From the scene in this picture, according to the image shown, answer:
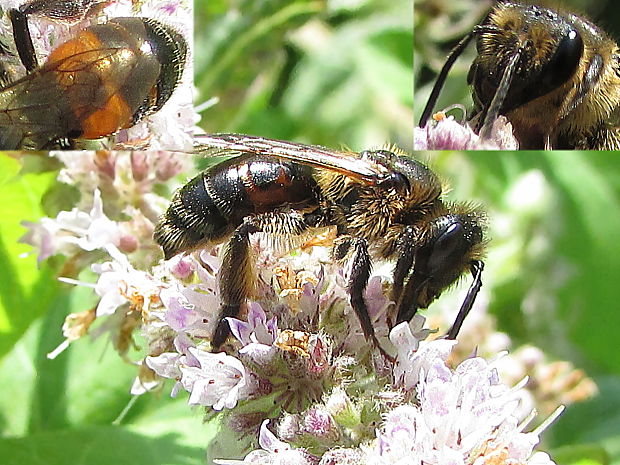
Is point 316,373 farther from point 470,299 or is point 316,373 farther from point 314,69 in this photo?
point 314,69

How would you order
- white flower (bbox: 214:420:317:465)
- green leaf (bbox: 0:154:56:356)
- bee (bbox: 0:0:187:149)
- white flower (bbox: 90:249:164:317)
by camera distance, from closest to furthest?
white flower (bbox: 214:420:317:465)
white flower (bbox: 90:249:164:317)
bee (bbox: 0:0:187:149)
green leaf (bbox: 0:154:56:356)

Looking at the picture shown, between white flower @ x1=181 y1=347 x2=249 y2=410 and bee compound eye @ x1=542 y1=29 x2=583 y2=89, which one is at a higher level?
bee compound eye @ x1=542 y1=29 x2=583 y2=89

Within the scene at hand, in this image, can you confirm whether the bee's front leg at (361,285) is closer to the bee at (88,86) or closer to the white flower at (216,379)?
the white flower at (216,379)

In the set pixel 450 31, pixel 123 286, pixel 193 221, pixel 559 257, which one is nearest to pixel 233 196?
pixel 193 221

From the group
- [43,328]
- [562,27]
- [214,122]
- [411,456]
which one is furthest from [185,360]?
[214,122]

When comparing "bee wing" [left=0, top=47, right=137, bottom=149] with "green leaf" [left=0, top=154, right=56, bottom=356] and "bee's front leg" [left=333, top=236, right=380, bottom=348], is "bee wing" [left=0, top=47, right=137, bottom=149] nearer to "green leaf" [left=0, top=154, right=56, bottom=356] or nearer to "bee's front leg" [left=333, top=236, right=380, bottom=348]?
"green leaf" [left=0, top=154, right=56, bottom=356]

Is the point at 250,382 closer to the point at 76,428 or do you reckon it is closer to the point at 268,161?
the point at 268,161

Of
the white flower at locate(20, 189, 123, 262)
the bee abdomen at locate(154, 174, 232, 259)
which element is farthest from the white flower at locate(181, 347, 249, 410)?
the white flower at locate(20, 189, 123, 262)

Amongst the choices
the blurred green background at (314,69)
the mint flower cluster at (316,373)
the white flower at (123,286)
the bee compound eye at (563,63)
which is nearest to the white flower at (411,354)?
the mint flower cluster at (316,373)

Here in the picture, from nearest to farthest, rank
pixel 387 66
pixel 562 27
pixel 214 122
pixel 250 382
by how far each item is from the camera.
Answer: pixel 250 382 < pixel 562 27 < pixel 214 122 < pixel 387 66
